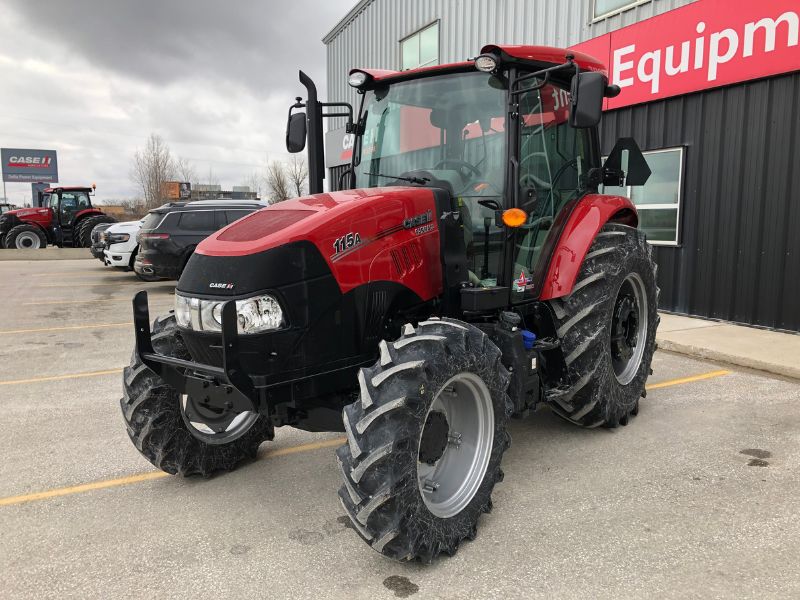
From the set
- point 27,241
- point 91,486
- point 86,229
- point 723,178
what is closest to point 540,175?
point 91,486

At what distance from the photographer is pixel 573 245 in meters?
4.05

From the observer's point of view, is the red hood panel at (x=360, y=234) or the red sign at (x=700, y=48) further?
the red sign at (x=700, y=48)

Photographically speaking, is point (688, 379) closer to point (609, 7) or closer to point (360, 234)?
point (360, 234)

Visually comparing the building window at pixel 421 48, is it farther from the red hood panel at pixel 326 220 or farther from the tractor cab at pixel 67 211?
the tractor cab at pixel 67 211

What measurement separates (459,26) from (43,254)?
19161 millimetres

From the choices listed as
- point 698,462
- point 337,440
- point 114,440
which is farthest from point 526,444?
point 114,440

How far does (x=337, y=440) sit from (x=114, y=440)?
5.43ft

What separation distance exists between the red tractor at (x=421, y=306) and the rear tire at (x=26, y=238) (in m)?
26.4

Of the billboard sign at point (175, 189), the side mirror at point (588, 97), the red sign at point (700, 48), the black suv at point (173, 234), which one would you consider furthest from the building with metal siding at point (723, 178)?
the billboard sign at point (175, 189)

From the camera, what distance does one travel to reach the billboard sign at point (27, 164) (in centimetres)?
6562

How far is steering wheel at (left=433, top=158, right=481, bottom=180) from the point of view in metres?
3.69

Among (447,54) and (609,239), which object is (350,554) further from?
(447,54)

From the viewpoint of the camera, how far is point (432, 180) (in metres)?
3.65

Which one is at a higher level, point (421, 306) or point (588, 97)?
point (588, 97)
